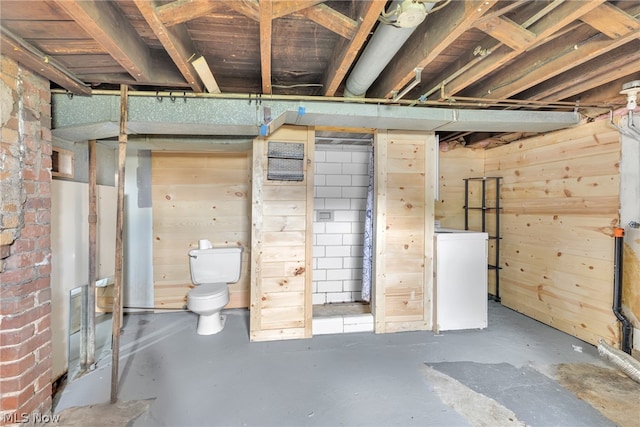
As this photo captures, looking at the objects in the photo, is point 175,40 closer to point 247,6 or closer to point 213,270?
point 247,6

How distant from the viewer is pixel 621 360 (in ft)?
6.86

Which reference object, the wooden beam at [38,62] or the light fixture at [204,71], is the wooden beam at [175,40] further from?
the wooden beam at [38,62]

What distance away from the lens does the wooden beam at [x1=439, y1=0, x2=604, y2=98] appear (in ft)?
3.95

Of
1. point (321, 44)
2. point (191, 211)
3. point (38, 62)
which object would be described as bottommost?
point (191, 211)

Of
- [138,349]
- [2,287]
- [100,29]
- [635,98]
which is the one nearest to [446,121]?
[635,98]

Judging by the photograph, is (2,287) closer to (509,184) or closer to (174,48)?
(174,48)

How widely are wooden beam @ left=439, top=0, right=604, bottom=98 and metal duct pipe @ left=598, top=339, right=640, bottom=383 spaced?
228 centimetres

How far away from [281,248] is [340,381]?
1159 mm

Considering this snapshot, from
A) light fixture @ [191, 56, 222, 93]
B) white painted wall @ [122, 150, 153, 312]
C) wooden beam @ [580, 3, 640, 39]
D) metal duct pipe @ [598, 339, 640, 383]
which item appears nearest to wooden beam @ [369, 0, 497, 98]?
wooden beam @ [580, 3, 640, 39]

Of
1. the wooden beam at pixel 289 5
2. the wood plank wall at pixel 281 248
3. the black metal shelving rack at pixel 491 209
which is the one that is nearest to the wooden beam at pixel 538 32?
the wooden beam at pixel 289 5

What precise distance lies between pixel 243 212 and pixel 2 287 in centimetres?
208

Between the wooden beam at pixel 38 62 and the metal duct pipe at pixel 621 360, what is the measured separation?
13.4 feet

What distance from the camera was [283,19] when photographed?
1.45 metres

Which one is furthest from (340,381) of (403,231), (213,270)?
(213,270)
